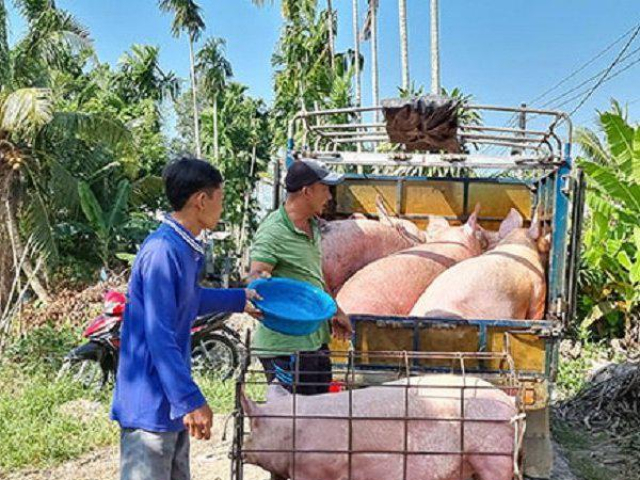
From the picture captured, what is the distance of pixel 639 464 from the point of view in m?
5.18

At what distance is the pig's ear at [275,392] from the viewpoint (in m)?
2.68

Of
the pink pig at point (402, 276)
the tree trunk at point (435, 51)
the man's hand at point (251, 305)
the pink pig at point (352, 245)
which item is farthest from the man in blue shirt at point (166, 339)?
the tree trunk at point (435, 51)

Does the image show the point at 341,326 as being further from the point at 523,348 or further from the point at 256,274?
the point at 523,348

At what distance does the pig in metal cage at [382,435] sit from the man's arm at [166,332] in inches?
12.3

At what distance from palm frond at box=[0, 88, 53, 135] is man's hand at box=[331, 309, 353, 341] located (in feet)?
23.5

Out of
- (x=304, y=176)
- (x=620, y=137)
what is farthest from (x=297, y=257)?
(x=620, y=137)

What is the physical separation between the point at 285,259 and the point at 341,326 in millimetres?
478

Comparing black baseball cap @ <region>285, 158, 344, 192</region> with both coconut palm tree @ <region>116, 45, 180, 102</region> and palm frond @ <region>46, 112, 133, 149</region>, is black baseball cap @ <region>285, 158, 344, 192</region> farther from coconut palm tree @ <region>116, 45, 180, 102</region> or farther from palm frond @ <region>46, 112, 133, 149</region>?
coconut palm tree @ <region>116, 45, 180, 102</region>

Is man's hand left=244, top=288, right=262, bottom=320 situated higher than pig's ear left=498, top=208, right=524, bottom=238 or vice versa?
pig's ear left=498, top=208, right=524, bottom=238

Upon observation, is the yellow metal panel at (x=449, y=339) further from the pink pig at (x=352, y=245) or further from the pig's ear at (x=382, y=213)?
the pig's ear at (x=382, y=213)

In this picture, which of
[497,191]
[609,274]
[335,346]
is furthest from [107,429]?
[609,274]

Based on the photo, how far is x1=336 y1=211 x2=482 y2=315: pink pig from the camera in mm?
4125

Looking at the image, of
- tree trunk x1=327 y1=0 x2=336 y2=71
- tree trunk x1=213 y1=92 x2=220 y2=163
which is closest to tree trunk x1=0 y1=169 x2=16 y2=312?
tree trunk x1=327 y1=0 x2=336 y2=71

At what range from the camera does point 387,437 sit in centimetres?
264
